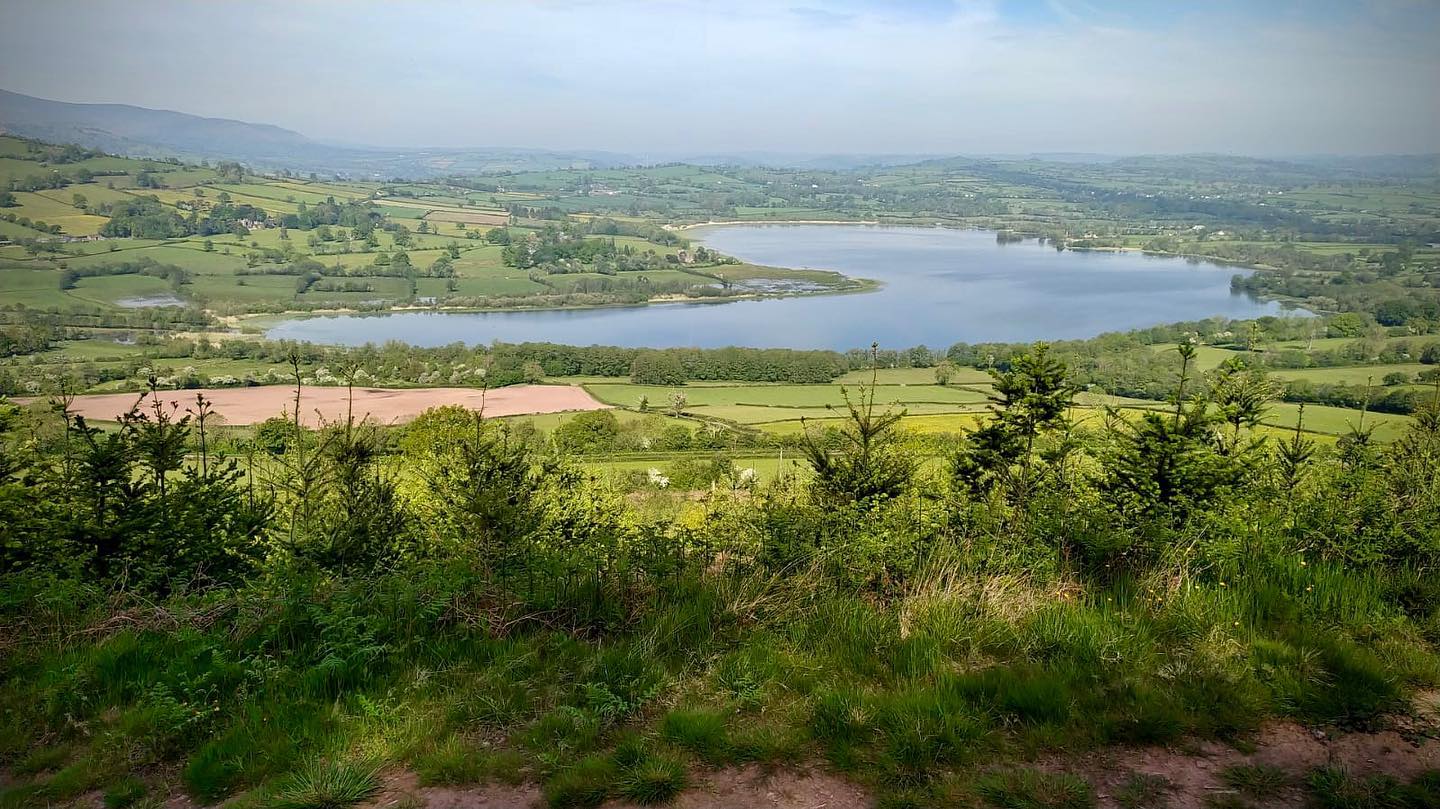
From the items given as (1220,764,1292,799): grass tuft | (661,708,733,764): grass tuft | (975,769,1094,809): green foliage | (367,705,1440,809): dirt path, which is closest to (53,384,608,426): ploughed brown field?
(661,708,733,764): grass tuft

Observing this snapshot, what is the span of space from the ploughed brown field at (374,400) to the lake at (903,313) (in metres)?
22.1

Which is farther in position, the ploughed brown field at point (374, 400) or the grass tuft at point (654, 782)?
the ploughed brown field at point (374, 400)

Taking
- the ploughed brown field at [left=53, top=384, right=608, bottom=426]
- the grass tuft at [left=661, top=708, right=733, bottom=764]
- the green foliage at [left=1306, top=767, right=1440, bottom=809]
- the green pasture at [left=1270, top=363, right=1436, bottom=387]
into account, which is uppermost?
the green foliage at [left=1306, top=767, right=1440, bottom=809]

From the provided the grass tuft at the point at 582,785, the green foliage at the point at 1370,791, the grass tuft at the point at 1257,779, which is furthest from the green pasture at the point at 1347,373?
the grass tuft at the point at 582,785

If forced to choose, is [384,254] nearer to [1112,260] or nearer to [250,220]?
[250,220]

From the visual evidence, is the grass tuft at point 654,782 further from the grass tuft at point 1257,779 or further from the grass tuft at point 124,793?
the grass tuft at point 1257,779

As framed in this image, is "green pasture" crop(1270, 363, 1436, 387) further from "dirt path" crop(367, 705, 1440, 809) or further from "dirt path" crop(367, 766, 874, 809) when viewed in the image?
"dirt path" crop(367, 766, 874, 809)

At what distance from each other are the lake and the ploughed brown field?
2206cm

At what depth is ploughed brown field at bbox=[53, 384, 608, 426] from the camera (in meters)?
22.8

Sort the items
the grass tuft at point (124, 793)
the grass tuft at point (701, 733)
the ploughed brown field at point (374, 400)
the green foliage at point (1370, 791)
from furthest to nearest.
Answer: the ploughed brown field at point (374, 400) → the grass tuft at point (701, 733) → the grass tuft at point (124, 793) → the green foliage at point (1370, 791)

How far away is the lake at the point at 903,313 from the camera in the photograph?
59156 millimetres

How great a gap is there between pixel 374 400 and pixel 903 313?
49.3 m

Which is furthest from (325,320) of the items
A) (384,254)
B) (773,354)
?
(773,354)

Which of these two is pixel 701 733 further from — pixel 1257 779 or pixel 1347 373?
pixel 1347 373
